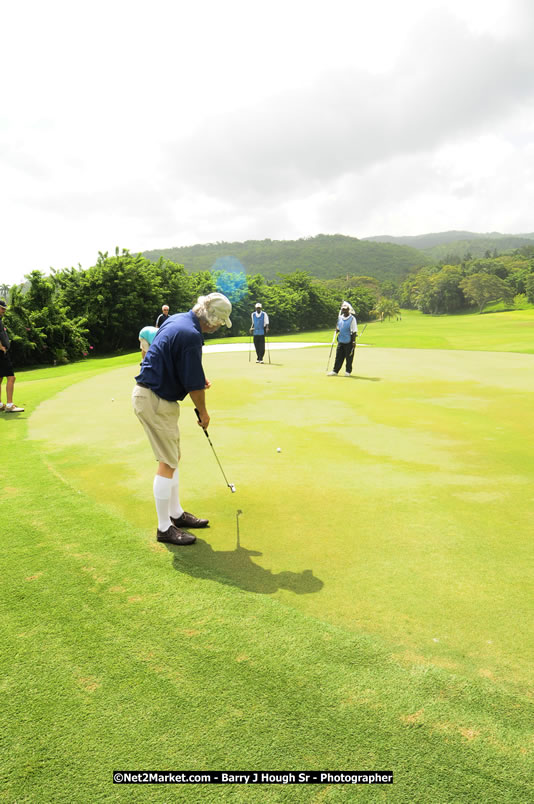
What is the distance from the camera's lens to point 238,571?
14.1 ft

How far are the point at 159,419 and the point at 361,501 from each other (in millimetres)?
2583

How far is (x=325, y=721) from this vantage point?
2.71m

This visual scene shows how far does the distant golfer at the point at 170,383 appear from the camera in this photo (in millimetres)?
4734

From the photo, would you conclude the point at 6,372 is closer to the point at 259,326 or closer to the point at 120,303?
the point at 259,326

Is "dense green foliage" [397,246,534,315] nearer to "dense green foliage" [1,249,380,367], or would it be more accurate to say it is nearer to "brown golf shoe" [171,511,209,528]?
"dense green foliage" [1,249,380,367]

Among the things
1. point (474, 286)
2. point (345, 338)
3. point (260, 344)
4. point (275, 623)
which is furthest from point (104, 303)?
point (474, 286)

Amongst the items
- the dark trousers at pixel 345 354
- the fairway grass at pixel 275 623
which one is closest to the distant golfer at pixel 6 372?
the fairway grass at pixel 275 623

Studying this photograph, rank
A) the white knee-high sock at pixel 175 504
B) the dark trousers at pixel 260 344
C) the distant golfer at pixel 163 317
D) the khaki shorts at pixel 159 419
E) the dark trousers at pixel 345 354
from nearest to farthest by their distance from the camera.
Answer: the khaki shorts at pixel 159 419 < the white knee-high sock at pixel 175 504 < the distant golfer at pixel 163 317 < the dark trousers at pixel 345 354 < the dark trousers at pixel 260 344

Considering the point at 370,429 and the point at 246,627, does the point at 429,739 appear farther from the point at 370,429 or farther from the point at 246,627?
the point at 370,429

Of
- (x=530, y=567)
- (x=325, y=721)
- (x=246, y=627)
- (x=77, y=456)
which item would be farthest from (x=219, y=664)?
(x=77, y=456)

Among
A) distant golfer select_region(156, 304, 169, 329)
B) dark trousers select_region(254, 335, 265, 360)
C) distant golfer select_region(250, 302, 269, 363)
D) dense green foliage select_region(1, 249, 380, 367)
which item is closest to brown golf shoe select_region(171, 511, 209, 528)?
distant golfer select_region(156, 304, 169, 329)

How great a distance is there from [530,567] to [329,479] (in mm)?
2756

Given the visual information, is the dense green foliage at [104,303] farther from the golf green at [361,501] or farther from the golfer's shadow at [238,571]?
the golfer's shadow at [238,571]

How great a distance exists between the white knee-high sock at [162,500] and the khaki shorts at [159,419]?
0.62ft
